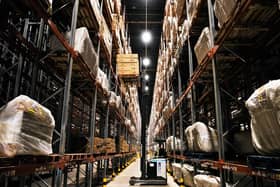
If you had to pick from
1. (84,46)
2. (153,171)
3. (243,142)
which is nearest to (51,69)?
(84,46)

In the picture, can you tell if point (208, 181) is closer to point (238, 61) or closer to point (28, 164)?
point (238, 61)

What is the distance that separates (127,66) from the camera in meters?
10.6

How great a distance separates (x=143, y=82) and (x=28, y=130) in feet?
24.2

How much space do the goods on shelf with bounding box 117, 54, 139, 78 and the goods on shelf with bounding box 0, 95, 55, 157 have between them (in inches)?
299

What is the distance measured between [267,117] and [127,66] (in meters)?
8.46

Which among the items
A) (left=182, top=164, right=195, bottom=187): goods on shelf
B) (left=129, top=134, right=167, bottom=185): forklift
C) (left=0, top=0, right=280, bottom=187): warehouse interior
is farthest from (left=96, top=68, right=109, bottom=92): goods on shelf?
(left=182, top=164, right=195, bottom=187): goods on shelf

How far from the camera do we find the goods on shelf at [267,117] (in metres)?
2.36

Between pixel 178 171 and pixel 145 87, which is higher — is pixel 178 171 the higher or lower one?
the lower one

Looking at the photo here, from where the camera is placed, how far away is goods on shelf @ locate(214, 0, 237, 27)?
367 centimetres

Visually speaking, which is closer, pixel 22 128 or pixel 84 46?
pixel 22 128

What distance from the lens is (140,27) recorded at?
2088 centimetres

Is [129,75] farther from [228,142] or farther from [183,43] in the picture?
[228,142]

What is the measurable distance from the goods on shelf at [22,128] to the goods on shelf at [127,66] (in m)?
7.59

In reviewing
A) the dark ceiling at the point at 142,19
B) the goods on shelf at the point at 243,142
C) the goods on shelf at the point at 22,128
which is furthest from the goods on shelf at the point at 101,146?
the dark ceiling at the point at 142,19
